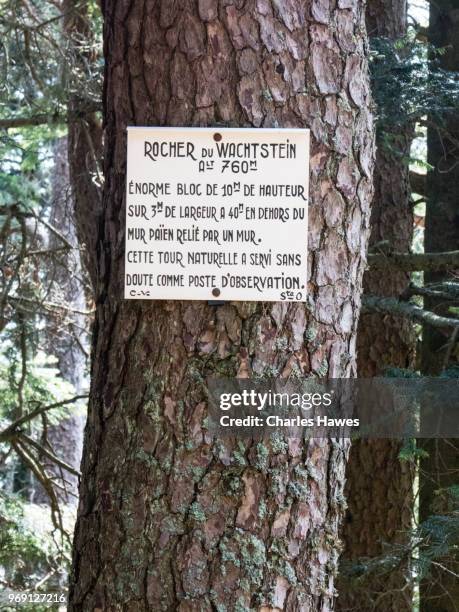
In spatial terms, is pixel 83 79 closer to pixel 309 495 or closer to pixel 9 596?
pixel 9 596

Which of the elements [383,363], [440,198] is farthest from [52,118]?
[383,363]

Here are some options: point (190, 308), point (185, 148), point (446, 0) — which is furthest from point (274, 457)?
point (446, 0)

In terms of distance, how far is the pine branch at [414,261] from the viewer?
13.0 feet

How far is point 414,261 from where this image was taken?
4.12 m

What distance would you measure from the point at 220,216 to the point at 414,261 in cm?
226

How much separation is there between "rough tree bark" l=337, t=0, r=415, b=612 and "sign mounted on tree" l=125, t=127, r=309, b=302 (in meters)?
2.79

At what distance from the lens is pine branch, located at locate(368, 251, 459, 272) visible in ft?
13.0

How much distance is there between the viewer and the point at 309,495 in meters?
2.04

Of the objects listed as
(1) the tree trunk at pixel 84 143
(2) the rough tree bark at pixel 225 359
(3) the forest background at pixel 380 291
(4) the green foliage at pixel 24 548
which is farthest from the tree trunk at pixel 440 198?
(2) the rough tree bark at pixel 225 359

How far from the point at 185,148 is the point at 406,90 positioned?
1923 millimetres

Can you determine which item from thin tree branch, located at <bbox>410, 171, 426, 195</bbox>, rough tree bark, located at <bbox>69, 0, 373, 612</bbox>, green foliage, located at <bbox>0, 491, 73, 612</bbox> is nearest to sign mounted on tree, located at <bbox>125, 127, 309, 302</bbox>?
rough tree bark, located at <bbox>69, 0, 373, 612</bbox>

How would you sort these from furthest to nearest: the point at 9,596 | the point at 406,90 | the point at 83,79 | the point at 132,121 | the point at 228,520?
the point at 83,79
the point at 9,596
the point at 406,90
the point at 132,121
the point at 228,520

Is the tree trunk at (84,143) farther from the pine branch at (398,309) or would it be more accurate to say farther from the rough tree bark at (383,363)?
the pine branch at (398,309)

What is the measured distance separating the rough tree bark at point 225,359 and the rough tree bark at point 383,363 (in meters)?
2.69
